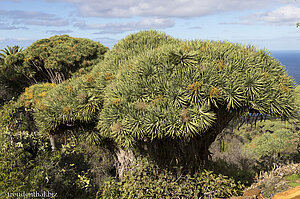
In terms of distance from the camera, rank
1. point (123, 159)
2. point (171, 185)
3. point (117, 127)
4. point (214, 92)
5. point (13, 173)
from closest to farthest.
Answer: point (214, 92) → point (117, 127) → point (13, 173) → point (171, 185) → point (123, 159)

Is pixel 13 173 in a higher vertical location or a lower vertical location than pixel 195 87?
lower

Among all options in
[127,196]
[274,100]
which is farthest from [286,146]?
[127,196]

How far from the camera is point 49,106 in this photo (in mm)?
11234

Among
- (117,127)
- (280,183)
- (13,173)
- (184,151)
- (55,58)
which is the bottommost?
(280,183)

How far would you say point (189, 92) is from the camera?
7.95 meters

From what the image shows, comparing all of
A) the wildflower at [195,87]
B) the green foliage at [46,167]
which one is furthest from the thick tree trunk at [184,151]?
the green foliage at [46,167]

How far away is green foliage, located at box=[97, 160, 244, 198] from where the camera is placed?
33.7 feet

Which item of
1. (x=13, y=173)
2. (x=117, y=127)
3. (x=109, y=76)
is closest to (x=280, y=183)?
(x=117, y=127)

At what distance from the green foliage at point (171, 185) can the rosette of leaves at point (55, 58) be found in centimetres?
1599

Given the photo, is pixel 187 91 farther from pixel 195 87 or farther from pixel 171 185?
pixel 171 185

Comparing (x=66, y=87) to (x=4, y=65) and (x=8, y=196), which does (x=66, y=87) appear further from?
(x=4, y=65)

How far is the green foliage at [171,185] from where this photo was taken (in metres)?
10.3

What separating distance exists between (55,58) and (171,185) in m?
19.0

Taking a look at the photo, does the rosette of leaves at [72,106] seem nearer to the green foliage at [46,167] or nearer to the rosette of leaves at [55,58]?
the green foliage at [46,167]
